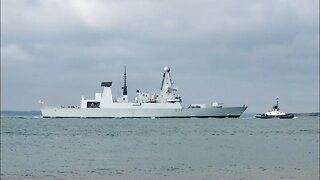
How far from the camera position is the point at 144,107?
135 m

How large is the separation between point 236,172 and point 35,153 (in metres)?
18.0

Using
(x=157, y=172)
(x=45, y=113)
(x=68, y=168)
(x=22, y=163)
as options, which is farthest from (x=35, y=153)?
(x=45, y=113)

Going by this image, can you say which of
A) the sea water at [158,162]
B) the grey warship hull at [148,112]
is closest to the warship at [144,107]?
the grey warship hull at [148,112]

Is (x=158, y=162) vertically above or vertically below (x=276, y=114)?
below

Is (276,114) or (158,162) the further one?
(276,114)

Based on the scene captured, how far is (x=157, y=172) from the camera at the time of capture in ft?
98.5

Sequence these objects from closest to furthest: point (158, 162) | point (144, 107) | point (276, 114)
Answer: point (158, 162)
point (144, 107)
point (276, 114)

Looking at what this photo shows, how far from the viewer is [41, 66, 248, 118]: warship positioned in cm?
13450

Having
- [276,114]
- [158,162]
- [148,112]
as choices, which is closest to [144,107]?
[148,112]

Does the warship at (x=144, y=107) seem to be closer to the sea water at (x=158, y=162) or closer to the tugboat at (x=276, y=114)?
the tugboat at (x=276, y=114)

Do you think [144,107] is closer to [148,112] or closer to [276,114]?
[148,112]

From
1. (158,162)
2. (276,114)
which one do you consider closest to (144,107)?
(276,114)

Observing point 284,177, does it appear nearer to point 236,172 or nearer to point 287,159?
point 236,172

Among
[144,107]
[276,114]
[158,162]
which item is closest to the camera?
[158,162]
